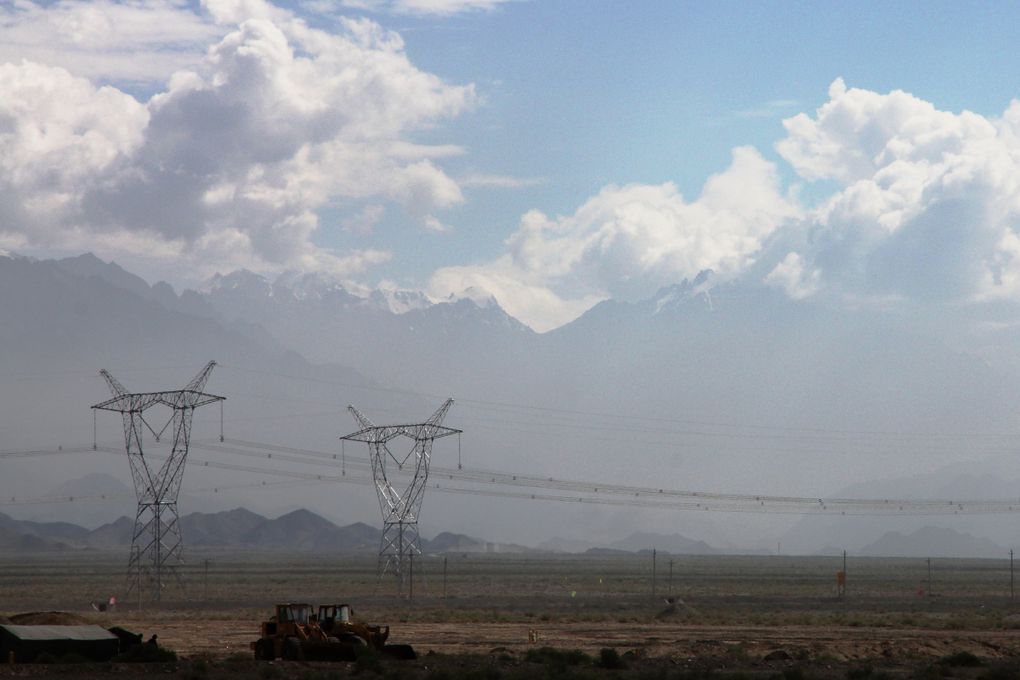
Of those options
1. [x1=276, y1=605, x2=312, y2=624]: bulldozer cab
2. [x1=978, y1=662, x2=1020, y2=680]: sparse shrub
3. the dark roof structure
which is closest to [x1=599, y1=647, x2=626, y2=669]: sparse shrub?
[x1=276, y1=605, x2=312, y2=624]: bulldozer cab

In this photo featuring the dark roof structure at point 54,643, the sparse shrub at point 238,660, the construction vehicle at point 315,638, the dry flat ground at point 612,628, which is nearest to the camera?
the dry flat ground at point 612,628

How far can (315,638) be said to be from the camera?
1902 inches

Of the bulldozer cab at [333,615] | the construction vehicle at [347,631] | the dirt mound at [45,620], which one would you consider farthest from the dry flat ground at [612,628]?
the dirt mound at [45,620]

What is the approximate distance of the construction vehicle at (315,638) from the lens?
47.8 meters

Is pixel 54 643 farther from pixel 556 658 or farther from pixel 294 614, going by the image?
pixel 556 658

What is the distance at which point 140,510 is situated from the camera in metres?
104

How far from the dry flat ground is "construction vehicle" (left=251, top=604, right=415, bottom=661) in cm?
95

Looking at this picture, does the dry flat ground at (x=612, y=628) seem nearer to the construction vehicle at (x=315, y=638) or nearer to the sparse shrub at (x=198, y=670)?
the sparse shrub at (x=198, y=670)

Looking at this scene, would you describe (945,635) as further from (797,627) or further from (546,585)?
(546,585)

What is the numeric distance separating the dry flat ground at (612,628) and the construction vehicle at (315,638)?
95 centimetres

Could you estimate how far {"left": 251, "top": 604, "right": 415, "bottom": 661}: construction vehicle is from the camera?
47750mm

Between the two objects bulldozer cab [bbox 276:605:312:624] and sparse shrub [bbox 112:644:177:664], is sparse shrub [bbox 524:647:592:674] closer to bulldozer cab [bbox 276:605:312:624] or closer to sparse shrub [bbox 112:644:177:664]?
bulldozer cab [bbox 276:605:312:624]

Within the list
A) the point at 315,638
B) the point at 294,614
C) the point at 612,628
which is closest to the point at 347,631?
the point at 315,638

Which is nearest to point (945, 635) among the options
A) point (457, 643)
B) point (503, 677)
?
point (457, 643)
